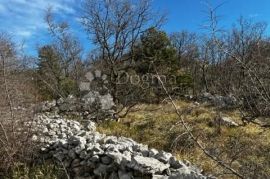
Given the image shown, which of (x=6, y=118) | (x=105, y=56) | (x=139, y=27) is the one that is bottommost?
(x=6, y=118)

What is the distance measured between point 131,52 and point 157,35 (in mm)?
1437

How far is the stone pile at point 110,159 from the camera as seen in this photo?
6398 mm

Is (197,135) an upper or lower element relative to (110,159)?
upper

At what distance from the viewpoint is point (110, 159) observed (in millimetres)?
7035

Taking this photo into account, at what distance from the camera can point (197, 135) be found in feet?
32.9

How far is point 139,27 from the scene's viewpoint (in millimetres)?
18125

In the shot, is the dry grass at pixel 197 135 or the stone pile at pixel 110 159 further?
the dry grass at pixel 197 135

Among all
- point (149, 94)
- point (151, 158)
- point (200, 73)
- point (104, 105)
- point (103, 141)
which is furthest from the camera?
point (200, 73)

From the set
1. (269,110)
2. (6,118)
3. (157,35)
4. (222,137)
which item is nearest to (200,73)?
(157,35)

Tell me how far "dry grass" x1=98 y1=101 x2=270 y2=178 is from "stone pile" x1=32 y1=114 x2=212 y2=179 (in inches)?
36.9

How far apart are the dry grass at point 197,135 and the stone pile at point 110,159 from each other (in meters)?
0.94

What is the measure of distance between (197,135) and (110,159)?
3537 mm

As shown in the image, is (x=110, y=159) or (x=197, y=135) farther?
(x=197, y=135)

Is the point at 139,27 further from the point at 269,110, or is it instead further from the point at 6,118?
the point at 269,110
